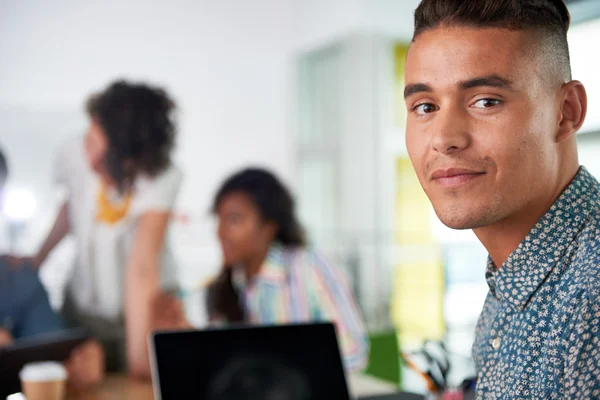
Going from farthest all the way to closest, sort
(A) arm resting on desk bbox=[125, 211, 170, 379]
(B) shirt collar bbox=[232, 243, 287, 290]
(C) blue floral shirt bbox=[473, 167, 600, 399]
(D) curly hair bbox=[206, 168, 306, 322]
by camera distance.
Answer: (B) shirt collar bbox=[232, 243, 287, 290] → (D) curly hair bbox=[206, 168, 306, 322] → (A) arm resting on desk bbox=[125, 211, 170, 379] → (C) blue floral shirt bbox=[473, 167, 600, 399]

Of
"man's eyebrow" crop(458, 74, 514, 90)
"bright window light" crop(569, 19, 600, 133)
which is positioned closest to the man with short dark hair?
"man's eyebrow" crop(458, 74, 514, 90)

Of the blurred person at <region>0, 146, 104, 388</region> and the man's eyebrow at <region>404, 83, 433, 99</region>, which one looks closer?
the man's eyebrow at <region>404, 83, 433, 99</region>

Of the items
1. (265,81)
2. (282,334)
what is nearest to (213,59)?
(265,81)

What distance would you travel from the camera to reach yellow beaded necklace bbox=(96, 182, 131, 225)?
10.1 feet

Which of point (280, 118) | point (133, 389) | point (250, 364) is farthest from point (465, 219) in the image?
point (280, 118)

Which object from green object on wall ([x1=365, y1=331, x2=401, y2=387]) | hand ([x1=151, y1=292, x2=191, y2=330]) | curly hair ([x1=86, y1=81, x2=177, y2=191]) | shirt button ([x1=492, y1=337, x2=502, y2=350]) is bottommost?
green object on wall ([x1=365, y1=331, x2=401, y2=387])

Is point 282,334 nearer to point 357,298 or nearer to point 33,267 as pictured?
Result: point 33,267

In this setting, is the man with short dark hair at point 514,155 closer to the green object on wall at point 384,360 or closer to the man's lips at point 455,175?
the man's lips at point 455,175

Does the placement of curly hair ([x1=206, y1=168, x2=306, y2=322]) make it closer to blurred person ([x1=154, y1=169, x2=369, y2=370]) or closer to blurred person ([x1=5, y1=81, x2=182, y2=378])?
blurred person ([x1=154, y1=169, x2=369, y2=370])

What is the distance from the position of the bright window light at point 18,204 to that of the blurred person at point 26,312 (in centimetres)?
3

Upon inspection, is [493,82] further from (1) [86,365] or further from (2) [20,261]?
(2) [20,261]

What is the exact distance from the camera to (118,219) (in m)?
3.11

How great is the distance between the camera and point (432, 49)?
0.90 meters

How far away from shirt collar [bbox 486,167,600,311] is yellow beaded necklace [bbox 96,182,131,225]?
Result: 2.52 metres
